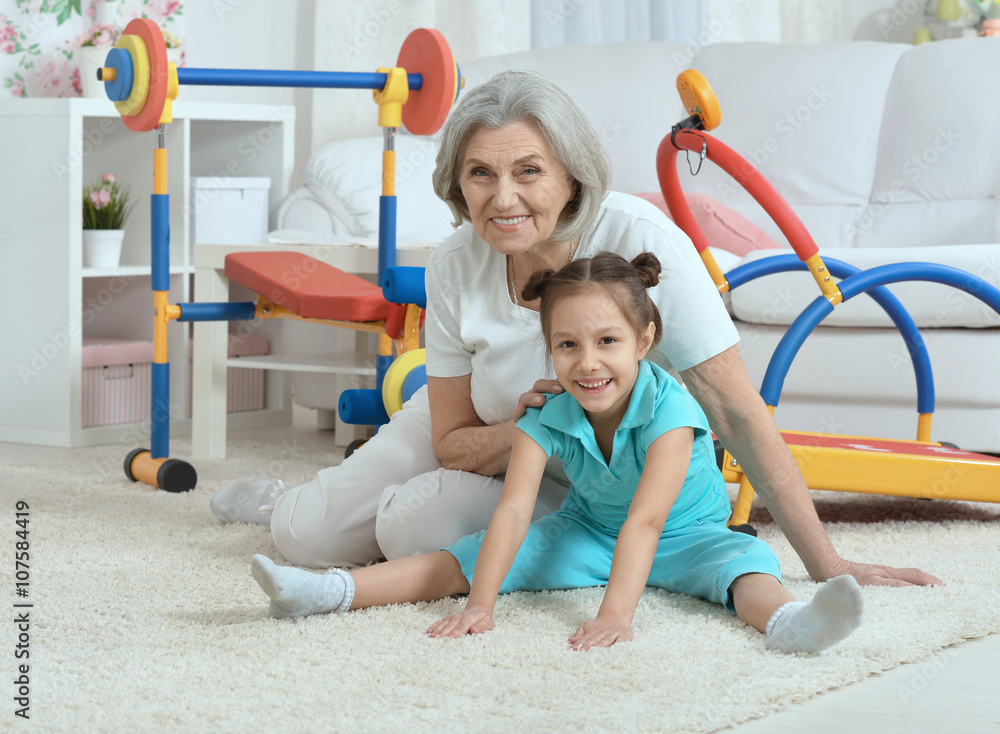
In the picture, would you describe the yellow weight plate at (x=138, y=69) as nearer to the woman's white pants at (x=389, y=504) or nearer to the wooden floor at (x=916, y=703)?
the woman's white pants at (x=389, y=504)

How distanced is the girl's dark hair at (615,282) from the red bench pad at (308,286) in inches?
33.7

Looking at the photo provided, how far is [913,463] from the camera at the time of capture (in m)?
1.81

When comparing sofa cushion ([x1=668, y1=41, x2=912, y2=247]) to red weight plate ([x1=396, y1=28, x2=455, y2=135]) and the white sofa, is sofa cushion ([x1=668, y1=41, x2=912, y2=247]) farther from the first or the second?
red weight plate ([x1=396, y1=28, x2=455, y2=135])

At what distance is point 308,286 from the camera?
223cm

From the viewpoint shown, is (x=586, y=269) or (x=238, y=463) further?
(x=238, y=463)

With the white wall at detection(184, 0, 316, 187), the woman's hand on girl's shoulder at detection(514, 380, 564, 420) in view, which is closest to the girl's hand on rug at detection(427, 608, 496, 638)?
the woman's hand on girl's shoulder at detection(514, 380, 564, 420)

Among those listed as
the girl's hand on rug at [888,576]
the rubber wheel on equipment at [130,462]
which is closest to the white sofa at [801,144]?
the rubber wheel on equipment at [130,462]

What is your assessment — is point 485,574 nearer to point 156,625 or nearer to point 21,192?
point 156,625

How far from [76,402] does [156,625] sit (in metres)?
1.55

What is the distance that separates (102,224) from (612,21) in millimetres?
1880

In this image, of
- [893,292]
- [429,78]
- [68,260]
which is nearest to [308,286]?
[429,78]

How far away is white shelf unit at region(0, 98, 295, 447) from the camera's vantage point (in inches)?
104

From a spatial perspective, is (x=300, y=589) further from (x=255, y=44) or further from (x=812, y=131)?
(x=255, y=44)

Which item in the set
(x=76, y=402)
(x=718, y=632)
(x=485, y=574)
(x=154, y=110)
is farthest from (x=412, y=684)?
(x=76, y=402)
